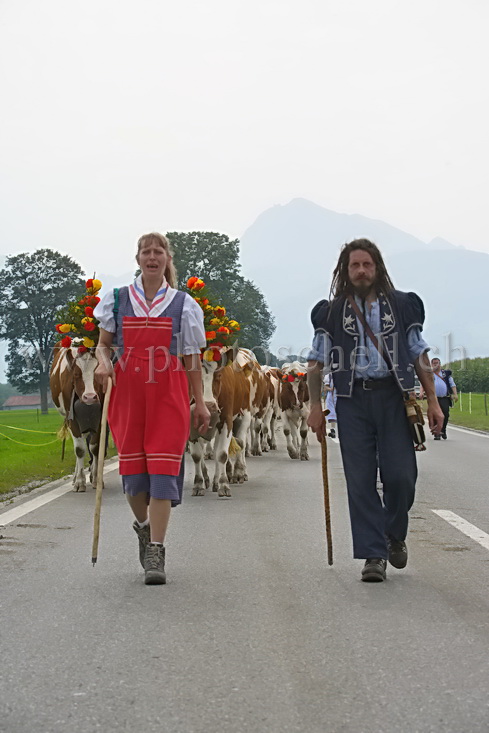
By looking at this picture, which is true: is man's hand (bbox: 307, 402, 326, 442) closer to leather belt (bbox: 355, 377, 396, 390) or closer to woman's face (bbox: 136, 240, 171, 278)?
leather belt (bbox: 355, 377, 396, 390)

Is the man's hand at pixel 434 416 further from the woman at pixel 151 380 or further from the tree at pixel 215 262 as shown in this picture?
the tree at pixel 215 262

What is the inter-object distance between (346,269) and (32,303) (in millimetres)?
80059

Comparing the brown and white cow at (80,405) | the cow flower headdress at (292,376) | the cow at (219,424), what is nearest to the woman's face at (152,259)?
the cow at (219,424)

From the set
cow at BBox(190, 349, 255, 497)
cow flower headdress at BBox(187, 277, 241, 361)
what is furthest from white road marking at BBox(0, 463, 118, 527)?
cow flower headdress at BBox(187, 277, 241, 361)

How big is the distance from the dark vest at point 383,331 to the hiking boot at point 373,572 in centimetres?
103

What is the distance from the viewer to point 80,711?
4008 millimetres

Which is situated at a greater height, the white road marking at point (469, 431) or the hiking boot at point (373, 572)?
the white road marking at point (469, 431)

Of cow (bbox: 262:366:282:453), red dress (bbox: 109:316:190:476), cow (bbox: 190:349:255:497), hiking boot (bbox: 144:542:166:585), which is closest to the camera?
hiking boot (bbox: 144:542:166:585)

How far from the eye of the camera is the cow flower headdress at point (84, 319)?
10.8 metres

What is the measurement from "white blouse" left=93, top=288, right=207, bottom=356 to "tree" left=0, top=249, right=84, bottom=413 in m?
74.1

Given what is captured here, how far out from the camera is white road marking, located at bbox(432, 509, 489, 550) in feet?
27.9

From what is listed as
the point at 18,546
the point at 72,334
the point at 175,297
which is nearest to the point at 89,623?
the point at 175,297

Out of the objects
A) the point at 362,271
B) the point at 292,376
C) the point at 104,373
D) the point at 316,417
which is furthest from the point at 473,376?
the point at 104,373

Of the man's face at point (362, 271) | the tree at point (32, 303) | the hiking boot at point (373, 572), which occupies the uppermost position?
the tree at point (32, 303)
